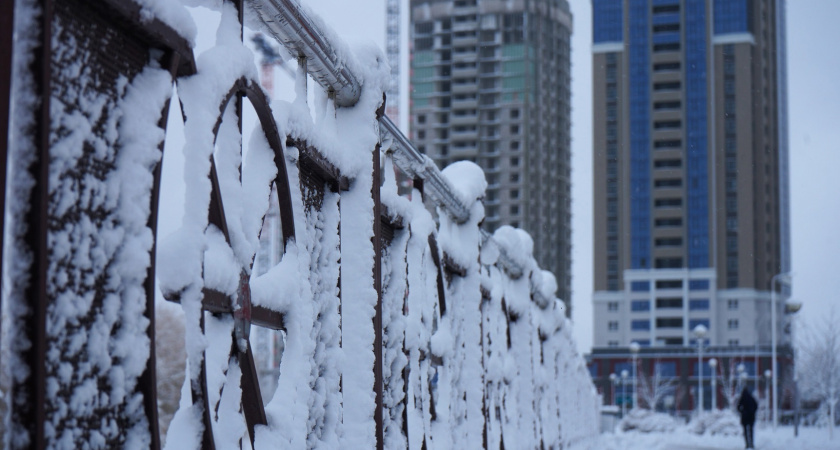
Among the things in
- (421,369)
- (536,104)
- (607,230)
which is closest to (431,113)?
(536,104)

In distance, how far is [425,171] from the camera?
4910 mm

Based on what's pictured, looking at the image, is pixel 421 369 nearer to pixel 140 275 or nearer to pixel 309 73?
pixel 309 73

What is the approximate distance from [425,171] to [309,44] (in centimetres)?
198

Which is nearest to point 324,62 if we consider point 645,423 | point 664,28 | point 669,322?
point 645,423

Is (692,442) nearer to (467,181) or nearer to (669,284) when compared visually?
(467,181)

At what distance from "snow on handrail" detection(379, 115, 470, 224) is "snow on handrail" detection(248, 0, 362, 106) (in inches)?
14.9

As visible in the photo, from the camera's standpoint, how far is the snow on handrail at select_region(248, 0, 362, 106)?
269 centimetres

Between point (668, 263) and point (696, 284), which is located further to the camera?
point (668, 263)

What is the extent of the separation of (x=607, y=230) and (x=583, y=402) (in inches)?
3598

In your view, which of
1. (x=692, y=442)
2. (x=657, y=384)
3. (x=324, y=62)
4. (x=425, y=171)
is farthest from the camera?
(x=657, y=384)

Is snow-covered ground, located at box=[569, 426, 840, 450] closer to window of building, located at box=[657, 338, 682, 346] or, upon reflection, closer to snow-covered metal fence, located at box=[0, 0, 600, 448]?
snow-covered metal fence, located at box=[0, 0, 600, 448]

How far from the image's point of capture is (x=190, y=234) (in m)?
1.96

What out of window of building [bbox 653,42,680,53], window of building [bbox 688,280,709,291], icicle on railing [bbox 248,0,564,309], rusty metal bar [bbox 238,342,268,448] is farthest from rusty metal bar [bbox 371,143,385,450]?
window of building [bbox 653,42,680,53]

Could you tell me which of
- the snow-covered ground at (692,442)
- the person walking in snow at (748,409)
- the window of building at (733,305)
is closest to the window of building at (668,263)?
A: the window of building at (733,305)
